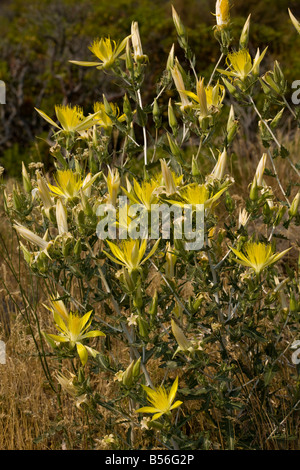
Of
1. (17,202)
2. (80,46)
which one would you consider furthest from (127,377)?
(80,46)

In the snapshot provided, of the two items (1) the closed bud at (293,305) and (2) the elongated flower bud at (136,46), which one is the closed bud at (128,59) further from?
(1) the closed bud at (293,305)

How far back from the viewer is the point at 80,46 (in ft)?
21.0

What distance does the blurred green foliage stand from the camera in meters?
5.86

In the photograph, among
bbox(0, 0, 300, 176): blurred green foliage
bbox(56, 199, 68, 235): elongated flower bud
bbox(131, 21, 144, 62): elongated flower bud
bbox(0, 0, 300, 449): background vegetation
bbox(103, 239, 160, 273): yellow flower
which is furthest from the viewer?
bbox(0, 0, 300, 176): blurred green foliage

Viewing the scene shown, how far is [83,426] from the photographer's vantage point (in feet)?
5.63

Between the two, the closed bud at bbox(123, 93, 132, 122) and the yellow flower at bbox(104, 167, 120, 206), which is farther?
the closed bud at bbox(123, 93, 132, 122)

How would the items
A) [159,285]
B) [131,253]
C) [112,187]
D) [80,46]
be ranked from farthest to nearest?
[80,46], [159,285], [112,187], [131,253]

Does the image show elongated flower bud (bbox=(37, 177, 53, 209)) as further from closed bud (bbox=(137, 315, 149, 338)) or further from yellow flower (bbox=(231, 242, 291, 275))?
yellow flower (bbox=(231, 242, 291, 275))

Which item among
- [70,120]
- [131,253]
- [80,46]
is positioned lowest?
[131,253]

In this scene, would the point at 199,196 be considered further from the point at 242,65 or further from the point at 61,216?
the point at 242,65

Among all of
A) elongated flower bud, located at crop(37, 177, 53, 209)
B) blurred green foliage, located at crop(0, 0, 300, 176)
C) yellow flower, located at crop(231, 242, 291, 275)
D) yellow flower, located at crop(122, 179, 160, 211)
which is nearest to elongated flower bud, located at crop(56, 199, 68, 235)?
elongated flower bud, located at crop(37, 177, 53, 209)

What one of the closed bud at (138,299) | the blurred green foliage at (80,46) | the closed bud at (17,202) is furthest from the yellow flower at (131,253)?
the blurred green foliage at (80,46)

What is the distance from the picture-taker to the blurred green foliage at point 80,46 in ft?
19.2
